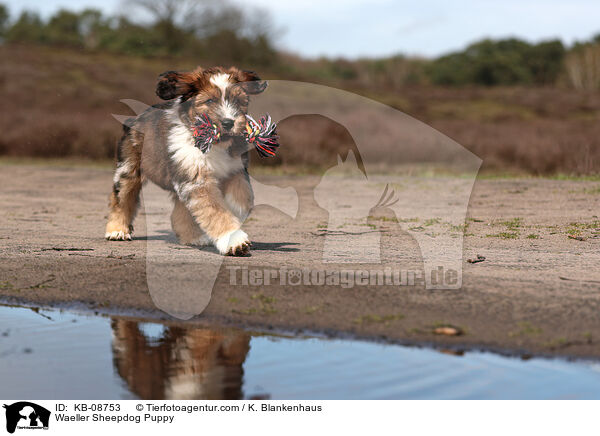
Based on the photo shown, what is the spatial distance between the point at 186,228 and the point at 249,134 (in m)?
1.87

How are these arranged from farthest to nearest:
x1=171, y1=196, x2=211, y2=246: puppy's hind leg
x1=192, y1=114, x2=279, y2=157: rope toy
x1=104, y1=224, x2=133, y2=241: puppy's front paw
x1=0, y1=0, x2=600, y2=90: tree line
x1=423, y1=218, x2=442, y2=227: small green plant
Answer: x1=0, y1=0, x2=600, y2=90: tree line
x1=423, y1=218, x2=442, y2=227: small green plant
x1=104, y1=224, x2=133, y2=241: puppy's front paw
x1=171, y1=196, x2=211, y2=246: puppy's hind leg
x1=192, y1=114, x2=279, y2=157: rope toy

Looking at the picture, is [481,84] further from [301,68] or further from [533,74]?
[301,68]

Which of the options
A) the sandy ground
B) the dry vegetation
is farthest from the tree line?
the sandy ground

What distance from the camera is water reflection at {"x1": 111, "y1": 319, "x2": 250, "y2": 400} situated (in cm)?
475

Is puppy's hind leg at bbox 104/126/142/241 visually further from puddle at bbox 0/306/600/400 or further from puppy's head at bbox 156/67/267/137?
puddle at bbox 0/306/600/400

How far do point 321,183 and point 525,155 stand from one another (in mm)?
7655

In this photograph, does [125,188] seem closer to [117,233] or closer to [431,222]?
[117,233]

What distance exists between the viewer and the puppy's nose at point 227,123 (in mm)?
7855

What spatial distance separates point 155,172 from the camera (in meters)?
9.07

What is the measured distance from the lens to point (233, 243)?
812 centimetres

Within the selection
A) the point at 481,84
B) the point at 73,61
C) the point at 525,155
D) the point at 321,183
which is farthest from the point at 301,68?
the point at 321,183

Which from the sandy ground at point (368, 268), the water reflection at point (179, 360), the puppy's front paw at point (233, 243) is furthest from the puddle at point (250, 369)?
the puppy's front paw at point (233, 243)
